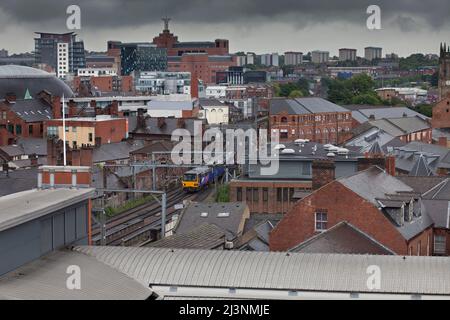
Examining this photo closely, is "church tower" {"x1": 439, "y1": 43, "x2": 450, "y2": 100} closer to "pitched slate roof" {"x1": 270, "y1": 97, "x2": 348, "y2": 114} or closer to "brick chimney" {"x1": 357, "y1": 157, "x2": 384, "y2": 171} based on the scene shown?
"pitched slate roof" {"x1": 270, "y1": 97, "x2": 348, "y2": 114}

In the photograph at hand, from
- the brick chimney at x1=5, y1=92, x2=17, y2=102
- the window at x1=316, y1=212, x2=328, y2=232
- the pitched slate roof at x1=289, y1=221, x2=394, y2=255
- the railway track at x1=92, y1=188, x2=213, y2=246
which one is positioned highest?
the brick chimney at x1=5, y1=92, x2=17, y2=102

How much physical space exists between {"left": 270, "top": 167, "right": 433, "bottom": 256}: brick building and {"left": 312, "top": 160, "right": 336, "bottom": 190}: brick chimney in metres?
2.28

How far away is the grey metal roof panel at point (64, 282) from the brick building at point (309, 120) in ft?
248

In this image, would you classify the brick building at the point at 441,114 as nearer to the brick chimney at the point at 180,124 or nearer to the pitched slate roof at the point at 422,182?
the brick chimney at the point at 180,124

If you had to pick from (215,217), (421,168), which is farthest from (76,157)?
(215,217)

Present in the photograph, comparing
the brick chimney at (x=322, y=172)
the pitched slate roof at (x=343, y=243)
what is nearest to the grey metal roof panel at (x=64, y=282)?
the pitched slate roof at (x=343, y=243)

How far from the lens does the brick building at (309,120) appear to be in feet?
346

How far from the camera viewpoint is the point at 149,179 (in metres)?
68.1

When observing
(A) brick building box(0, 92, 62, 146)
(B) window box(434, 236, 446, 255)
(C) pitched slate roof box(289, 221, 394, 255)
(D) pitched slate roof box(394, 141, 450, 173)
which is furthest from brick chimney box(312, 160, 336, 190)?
(A) brick building box(0, 92, 62, 146)

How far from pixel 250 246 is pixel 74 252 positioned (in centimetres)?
1268

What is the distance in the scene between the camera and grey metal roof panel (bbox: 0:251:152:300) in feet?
68.5

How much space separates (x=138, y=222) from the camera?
51.1 meters

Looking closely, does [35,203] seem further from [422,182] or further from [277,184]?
[277,184]
